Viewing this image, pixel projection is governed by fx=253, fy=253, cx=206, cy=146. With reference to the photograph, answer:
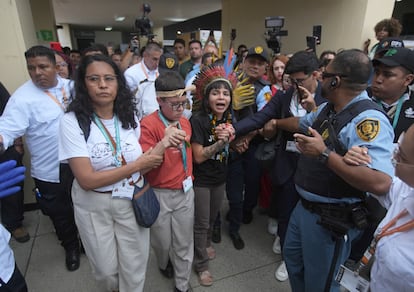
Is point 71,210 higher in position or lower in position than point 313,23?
lower

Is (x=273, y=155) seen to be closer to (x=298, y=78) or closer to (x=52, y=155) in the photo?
(x=298, y=78)

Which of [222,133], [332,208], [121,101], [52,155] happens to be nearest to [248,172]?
[222,133]

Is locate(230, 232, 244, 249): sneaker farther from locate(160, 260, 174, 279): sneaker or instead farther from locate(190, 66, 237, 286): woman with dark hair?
locate(160, 260, 174, 279): sneaker

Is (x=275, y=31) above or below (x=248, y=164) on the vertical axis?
above

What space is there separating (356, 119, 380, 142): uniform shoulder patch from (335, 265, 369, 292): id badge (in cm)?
68

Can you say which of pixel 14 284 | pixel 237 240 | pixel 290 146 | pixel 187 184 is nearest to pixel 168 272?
pixel 237 240

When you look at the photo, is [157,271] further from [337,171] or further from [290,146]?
[337,171]

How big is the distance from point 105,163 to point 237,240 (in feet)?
5.92

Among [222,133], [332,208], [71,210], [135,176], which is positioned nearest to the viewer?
[332,208]

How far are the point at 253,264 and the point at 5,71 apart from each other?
345 centimetres

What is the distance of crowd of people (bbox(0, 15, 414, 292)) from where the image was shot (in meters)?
1.22

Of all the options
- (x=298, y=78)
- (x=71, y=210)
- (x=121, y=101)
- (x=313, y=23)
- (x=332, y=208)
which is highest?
(x=313, y=23)

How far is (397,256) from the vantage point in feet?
3.06

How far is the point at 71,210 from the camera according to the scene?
7.73 ft
